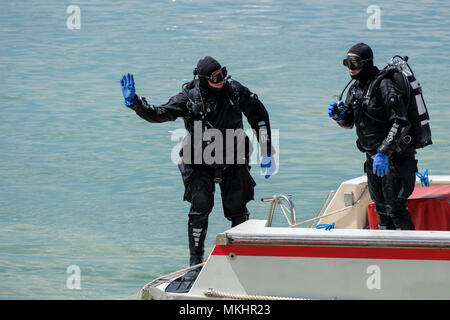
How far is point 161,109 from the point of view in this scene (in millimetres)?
6453

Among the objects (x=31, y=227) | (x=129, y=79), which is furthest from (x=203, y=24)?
(x=129, y=79)

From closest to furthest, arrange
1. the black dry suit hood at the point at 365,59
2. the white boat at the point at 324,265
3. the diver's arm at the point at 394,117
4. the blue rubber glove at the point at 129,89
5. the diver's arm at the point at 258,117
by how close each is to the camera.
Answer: the white boat at the point at 324,265 → the diver's arm at the point at 394,117 → the black dry suit hood at the point at 365,59 → the blue rubber glove at the point at 129,89 → the diver's arm at the point at 258,117

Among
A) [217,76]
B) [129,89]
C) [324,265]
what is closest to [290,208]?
[324,265]

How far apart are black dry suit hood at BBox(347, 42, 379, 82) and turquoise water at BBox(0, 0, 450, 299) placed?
317 centimetres

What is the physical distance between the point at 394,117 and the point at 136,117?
11.7m

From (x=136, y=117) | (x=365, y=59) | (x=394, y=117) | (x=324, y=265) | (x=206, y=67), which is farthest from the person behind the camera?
(x=136, y=117)

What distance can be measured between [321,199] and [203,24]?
17113 mm

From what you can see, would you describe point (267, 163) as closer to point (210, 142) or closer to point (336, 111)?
point (210, 142)

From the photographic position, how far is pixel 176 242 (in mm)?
9594

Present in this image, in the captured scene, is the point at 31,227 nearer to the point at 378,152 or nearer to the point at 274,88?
the point at 378,152

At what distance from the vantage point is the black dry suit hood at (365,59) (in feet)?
20.2

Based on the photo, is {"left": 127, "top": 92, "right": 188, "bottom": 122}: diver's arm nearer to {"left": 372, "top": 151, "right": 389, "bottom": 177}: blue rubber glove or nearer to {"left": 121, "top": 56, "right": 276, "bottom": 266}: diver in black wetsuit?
{"left": 121, "top": 56, "right": 276, "bottom": 266}: diver in black wetsuit

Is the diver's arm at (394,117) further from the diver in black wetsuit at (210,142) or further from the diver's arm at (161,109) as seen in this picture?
the diver's arm at (161,109)

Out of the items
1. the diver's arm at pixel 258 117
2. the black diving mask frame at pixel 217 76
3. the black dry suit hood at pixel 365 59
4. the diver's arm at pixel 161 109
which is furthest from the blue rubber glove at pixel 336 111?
the diver's arm at pixel 161 109
